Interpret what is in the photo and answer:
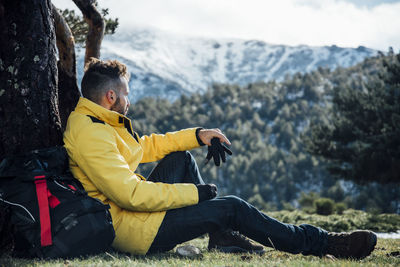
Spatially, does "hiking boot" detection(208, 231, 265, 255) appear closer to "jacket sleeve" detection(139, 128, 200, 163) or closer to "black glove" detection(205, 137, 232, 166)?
"black glove" detection(205, 137, 232, 166)

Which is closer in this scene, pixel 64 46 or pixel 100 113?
pixel 100 113

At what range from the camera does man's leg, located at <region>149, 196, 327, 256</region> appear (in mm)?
3254

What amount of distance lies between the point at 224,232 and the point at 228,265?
1.14m

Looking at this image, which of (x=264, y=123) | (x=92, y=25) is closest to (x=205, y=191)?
(x=92, y=25)

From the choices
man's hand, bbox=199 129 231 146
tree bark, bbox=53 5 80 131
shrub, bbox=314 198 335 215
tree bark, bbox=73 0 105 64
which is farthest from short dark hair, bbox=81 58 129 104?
shrub, bbox=314 198 335 215

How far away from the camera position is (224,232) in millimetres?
3977

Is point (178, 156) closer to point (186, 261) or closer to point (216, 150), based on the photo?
point (216, 150)

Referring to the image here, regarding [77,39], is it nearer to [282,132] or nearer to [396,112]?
[396,112]

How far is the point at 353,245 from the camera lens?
11.2ft

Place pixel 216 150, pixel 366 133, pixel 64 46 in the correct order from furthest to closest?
pixel 366 133, pixel 64 46, pixel 216 150

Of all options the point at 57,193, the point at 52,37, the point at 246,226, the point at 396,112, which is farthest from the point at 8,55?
the point at 396,112

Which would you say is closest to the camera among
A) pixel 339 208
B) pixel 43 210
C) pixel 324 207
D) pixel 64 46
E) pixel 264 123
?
pixel 43 210

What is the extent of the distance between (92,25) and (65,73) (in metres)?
2.06

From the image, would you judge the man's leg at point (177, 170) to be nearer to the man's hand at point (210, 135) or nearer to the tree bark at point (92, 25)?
the man's hand at point (210, 135)
